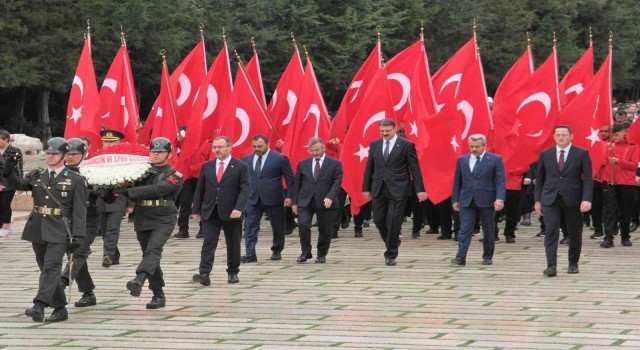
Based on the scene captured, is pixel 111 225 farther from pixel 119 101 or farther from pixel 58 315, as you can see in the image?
pixel 119 101

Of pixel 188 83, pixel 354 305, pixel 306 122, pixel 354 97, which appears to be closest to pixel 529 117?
pixel 306 122

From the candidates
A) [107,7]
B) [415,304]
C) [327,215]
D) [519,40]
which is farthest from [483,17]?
[415,304]

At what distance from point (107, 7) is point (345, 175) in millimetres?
25176

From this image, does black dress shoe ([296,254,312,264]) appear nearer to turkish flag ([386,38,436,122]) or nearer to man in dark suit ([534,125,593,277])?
man in dark suit ([534,125,593,277])

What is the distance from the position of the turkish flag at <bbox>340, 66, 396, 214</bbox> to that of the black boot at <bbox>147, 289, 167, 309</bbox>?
644 centimetres

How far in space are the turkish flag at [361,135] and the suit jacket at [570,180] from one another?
3770 millimetres

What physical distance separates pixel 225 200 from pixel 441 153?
16.9 feet

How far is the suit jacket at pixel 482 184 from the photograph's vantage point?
54.4 feet

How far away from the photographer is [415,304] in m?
12.9

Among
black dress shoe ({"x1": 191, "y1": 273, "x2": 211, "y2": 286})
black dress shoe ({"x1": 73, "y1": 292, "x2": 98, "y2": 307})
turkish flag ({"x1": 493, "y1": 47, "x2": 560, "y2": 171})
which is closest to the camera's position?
black dress shoe ({"x1": 73, "y1": 292, "x2": 98, "y2": 307})

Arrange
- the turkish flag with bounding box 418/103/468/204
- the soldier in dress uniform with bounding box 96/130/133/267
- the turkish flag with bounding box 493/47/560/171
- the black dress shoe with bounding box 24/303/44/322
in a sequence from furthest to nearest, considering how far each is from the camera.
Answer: the turkish flag with bounding box 493/47/560/171 < the turkish flag with bounding box 418/103/468/204 < the soldier in dress uniform with bounding box 96/130/133/267 < the black dress shoe with bounding box 24/303/44/322

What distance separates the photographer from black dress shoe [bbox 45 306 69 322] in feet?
38.9

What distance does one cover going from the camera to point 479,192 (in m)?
16.6

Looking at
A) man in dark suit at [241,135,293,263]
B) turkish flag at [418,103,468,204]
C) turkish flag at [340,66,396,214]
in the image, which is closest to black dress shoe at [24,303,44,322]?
man in dark suit at [241,135,293,263]
